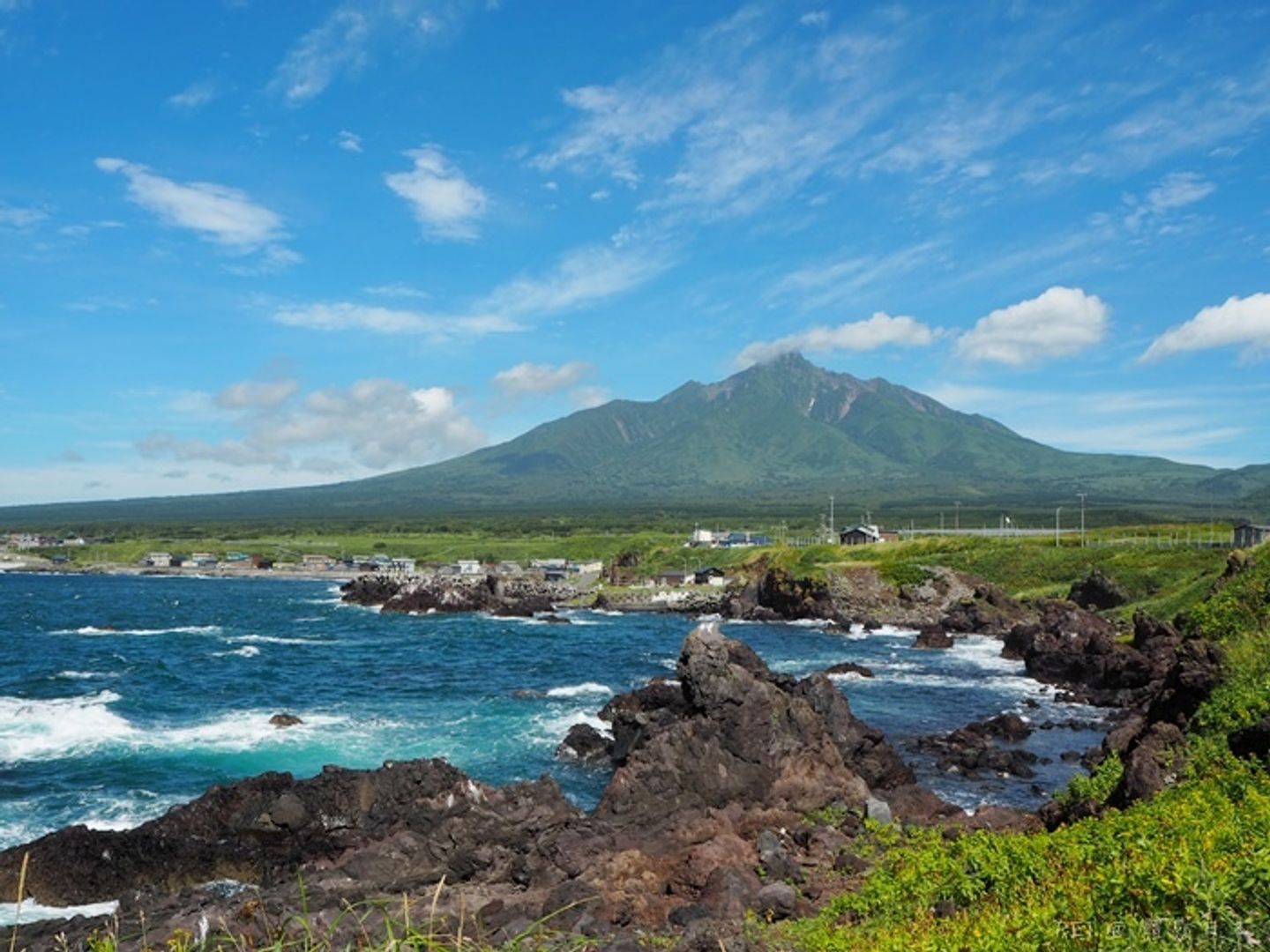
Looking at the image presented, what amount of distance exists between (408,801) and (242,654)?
41.5 meters

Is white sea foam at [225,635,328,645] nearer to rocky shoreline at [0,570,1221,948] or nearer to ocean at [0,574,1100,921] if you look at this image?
ocean at [0,574,1100,921]

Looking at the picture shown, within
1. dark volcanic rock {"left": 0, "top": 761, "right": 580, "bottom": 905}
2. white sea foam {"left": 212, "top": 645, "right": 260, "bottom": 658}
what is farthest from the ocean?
dark volcanic rock {"left": 0, "top": 761, "right": 580, "bottom": 905}

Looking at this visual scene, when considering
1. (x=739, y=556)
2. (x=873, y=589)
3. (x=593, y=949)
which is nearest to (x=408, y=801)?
(x=593, y=949)

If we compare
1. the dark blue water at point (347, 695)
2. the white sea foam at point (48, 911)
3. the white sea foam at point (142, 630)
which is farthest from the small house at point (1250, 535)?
the white sea foam at point (142, 630)

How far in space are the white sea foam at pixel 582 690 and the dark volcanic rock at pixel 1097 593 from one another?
42.6 m

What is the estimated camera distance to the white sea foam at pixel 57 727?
109ft

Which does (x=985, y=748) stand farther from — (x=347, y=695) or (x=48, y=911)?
(x=347, y=695)

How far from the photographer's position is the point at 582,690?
4825 centimetres

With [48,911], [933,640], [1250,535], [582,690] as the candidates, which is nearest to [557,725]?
[582,690]

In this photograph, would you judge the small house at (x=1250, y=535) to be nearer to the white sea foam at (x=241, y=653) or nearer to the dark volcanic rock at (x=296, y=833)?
the dark volcanic rock at (x=296, y=833)

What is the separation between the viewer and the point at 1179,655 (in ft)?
86.7

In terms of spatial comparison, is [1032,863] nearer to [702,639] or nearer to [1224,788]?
[1224,788]

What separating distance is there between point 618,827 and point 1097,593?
61.8 metres

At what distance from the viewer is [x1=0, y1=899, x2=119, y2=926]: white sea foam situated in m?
19.3
